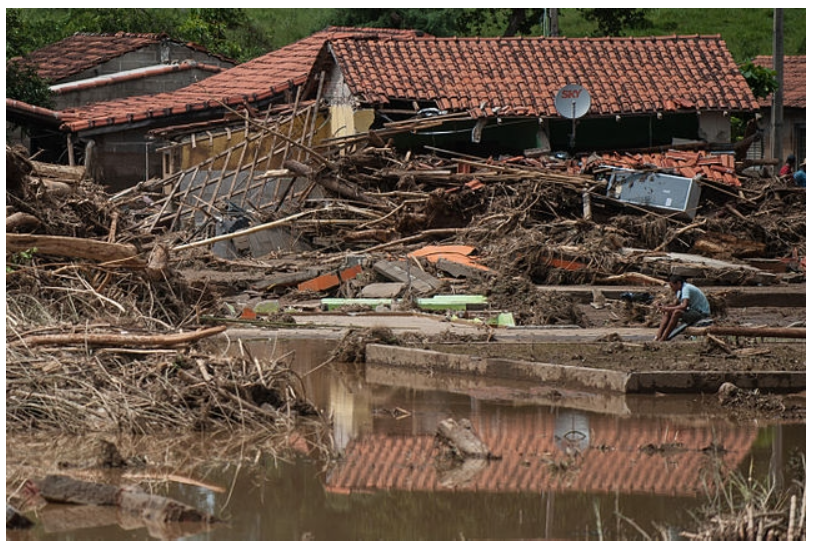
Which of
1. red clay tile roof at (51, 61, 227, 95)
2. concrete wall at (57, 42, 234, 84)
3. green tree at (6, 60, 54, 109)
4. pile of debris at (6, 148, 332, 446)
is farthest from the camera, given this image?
concrete wall at (57, 42, 234, 84)

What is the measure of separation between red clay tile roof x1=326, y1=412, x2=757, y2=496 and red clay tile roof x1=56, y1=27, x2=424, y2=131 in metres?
20.4

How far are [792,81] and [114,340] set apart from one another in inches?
1277

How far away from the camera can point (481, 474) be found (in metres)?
9.98

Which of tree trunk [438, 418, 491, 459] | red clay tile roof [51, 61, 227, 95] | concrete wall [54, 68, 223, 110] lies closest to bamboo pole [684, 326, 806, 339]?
tree trunk [438, 418, 491, 459]

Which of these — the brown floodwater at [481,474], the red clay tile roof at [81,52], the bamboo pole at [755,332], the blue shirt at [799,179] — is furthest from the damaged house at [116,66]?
the brown floodwater at [481,474]

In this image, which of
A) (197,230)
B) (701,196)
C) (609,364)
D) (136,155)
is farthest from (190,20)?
(609,364)

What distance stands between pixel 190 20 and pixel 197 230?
20017mm

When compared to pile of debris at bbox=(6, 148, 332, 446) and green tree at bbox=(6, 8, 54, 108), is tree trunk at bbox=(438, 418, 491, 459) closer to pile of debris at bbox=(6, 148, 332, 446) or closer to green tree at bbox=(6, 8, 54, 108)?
pile of debris at bbox=(6, 148, 332, 446)

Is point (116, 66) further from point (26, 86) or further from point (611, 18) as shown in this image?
point (611, 18)

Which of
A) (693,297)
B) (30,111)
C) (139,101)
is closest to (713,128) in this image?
(139,101)

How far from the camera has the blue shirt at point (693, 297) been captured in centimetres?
1582

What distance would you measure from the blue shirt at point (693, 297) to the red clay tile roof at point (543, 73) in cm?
1339

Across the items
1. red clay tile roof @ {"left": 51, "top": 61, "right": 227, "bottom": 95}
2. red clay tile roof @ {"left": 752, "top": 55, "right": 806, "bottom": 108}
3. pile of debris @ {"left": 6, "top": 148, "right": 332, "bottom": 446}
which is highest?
pile of debris @ {"left": 6, "top": 148, "right": 332, "bottom": 446}

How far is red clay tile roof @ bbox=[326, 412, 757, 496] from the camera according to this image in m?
9.65
